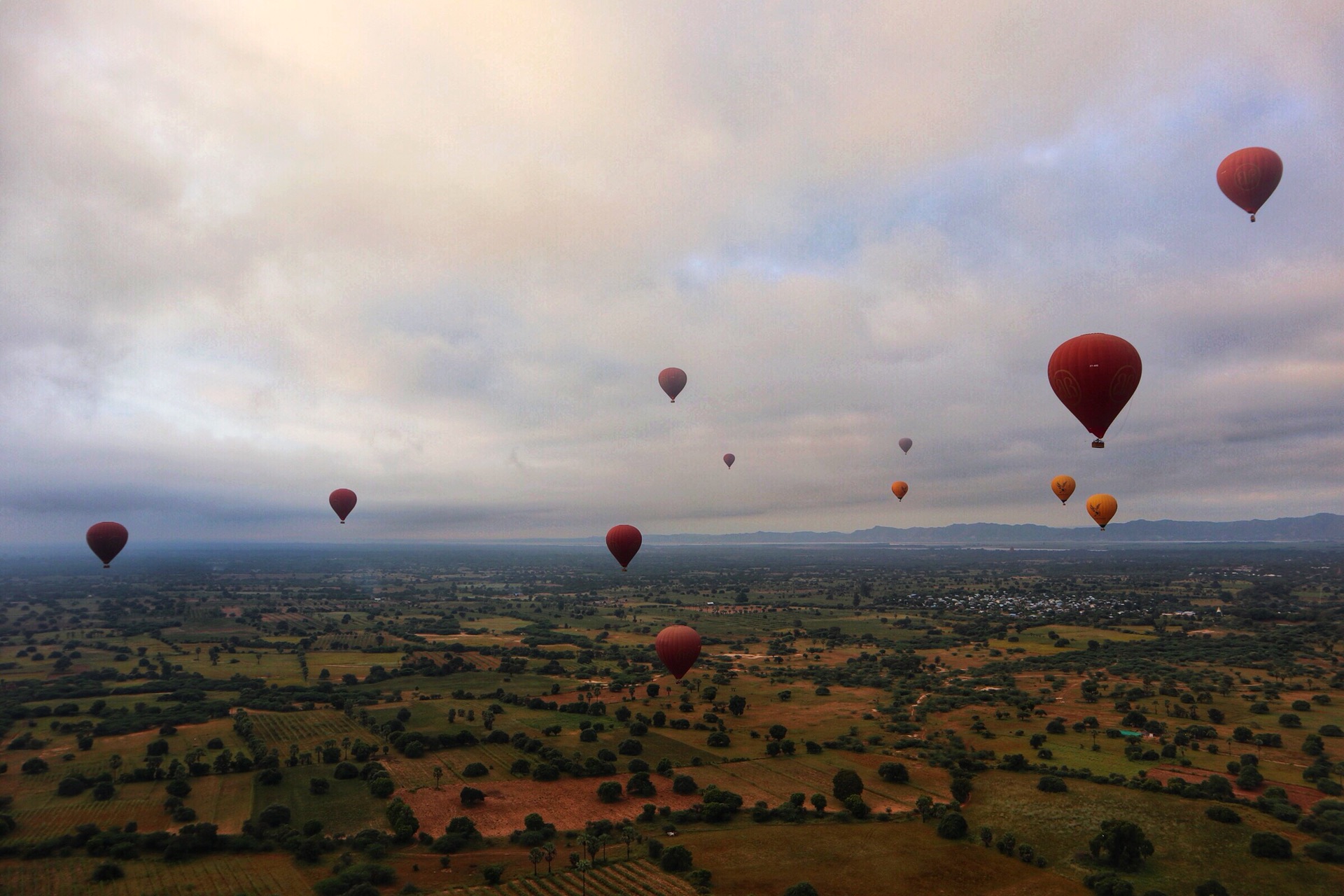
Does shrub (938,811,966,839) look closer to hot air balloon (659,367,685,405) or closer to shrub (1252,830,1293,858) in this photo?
shrub (1252,830,1293,858)

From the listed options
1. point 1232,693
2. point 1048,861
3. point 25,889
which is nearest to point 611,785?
point 1048,861

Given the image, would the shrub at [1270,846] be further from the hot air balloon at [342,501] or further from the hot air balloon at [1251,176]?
the hot air balloon at [342,501]

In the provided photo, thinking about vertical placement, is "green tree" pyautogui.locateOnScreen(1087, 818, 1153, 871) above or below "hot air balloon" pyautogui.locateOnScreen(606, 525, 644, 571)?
below

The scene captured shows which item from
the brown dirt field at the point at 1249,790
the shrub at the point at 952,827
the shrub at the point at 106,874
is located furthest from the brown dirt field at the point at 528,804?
the brown dirt field at the point at 1249,790

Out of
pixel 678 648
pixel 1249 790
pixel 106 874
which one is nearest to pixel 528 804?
pixel 678 648

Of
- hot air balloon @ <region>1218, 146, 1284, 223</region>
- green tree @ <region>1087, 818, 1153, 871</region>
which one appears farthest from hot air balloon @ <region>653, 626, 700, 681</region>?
hot air balloon @ <region>1218, 146, 1284, 223</region>

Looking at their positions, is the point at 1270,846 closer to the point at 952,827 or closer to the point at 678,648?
the point at 952,827

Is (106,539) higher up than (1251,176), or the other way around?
(1251,176)

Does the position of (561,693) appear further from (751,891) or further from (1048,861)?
(1048,861)
